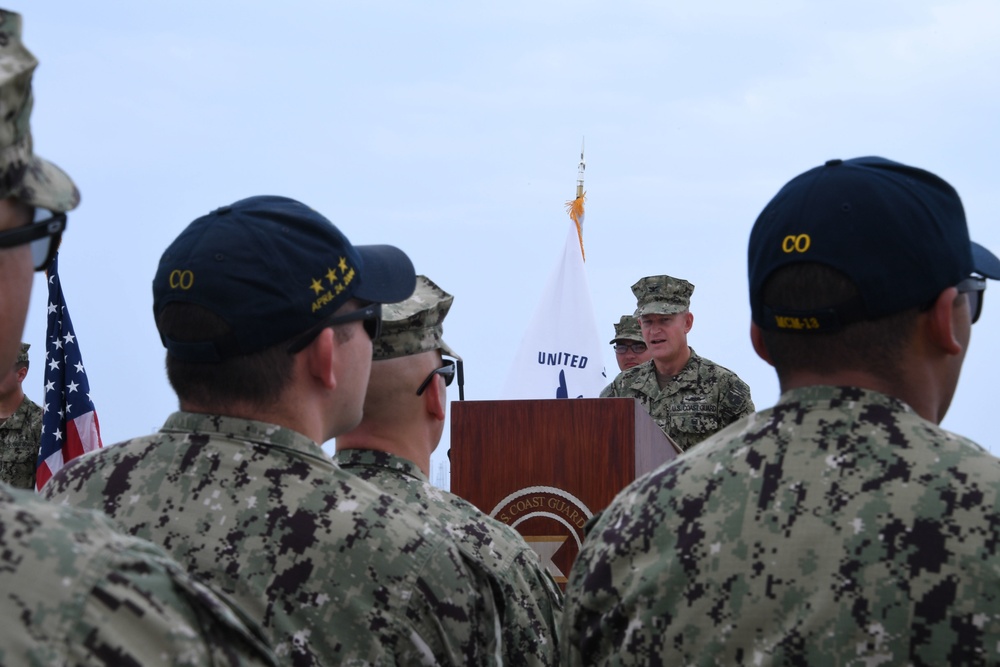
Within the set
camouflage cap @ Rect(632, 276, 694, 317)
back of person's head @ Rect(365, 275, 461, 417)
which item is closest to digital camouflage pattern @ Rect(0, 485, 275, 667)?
back of person's head @ Rect(365, 275, 461, 417)

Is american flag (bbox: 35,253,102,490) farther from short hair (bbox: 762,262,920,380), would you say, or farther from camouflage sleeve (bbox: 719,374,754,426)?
short hair (bbox: 762,262,920,380)

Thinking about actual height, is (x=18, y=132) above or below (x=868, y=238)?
above

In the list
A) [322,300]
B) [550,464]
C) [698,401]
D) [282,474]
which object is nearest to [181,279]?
[322,300]

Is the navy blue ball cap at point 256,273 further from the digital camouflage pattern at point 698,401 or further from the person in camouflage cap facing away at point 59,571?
the digital camouflage pattern at point 698,401

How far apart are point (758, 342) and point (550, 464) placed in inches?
83.7

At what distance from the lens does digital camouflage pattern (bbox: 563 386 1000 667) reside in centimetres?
171

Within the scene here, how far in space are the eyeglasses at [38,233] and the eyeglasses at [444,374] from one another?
1718 millimetres

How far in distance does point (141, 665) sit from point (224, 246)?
47.4 inches

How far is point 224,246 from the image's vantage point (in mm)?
2230

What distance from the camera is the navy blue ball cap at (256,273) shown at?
219 cm

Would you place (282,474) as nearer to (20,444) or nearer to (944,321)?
(944,321)

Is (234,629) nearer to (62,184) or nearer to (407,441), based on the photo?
(62,184)

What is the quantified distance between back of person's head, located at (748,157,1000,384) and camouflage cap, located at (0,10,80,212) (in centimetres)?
110

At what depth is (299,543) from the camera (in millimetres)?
2045
